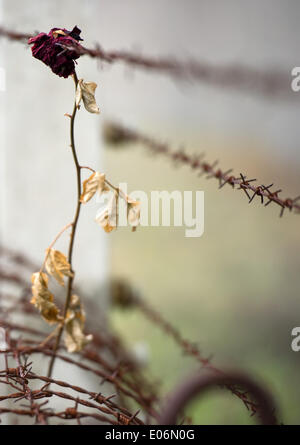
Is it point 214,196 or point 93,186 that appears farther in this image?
point 214,196

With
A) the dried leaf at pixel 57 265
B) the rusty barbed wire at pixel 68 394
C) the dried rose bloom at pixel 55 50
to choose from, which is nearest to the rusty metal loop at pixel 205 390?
the rusty barbed wire at pixel 68 394

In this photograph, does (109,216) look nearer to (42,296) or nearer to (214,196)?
(42,296)

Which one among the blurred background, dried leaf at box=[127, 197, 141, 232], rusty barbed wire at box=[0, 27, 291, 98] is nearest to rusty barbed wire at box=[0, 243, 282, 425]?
dried leaf at box=[127, 197, 141, 232]

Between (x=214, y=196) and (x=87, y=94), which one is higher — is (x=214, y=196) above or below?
above

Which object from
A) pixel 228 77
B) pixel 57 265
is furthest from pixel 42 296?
pixel 228 77

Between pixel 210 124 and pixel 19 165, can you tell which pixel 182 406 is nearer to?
pixel 19 165
